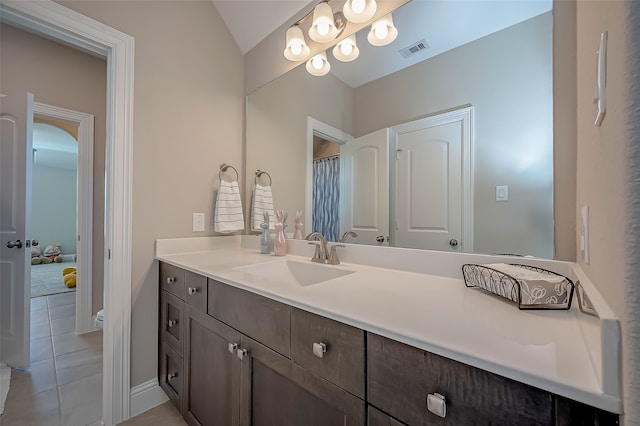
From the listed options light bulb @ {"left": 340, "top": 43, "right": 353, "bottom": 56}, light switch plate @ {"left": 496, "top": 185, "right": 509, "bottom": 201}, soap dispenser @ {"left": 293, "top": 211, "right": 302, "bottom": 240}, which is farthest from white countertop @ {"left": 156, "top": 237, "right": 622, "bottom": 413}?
light bulb @ {"left": 340, "top": 43, "right": 353, "bottom": 56}

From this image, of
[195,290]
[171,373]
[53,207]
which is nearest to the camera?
[195,290]

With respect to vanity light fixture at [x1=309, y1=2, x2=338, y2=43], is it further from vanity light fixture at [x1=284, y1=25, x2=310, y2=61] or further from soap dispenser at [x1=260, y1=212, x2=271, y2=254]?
soap dispenser at [x1=260, y1=212, x2=271, y2=254]

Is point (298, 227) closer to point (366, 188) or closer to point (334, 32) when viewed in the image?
point (366, 188)

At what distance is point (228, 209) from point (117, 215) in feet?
1.96

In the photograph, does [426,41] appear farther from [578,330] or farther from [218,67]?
[218,67]

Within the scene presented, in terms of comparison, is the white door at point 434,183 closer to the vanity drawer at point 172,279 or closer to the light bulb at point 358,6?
the light bulb at point 358,6

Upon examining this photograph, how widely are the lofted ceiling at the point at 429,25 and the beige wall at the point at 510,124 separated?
0.13ft

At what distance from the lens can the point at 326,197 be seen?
1495mm

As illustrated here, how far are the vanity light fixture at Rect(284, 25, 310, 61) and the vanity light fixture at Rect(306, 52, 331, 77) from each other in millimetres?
58

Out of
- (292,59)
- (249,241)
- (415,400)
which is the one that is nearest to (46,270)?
(249,241)

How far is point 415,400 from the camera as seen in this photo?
522mm

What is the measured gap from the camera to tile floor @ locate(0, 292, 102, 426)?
1.41 meters

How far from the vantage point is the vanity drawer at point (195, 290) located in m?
1.16

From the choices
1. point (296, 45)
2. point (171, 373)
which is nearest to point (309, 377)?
point (171, 373)
